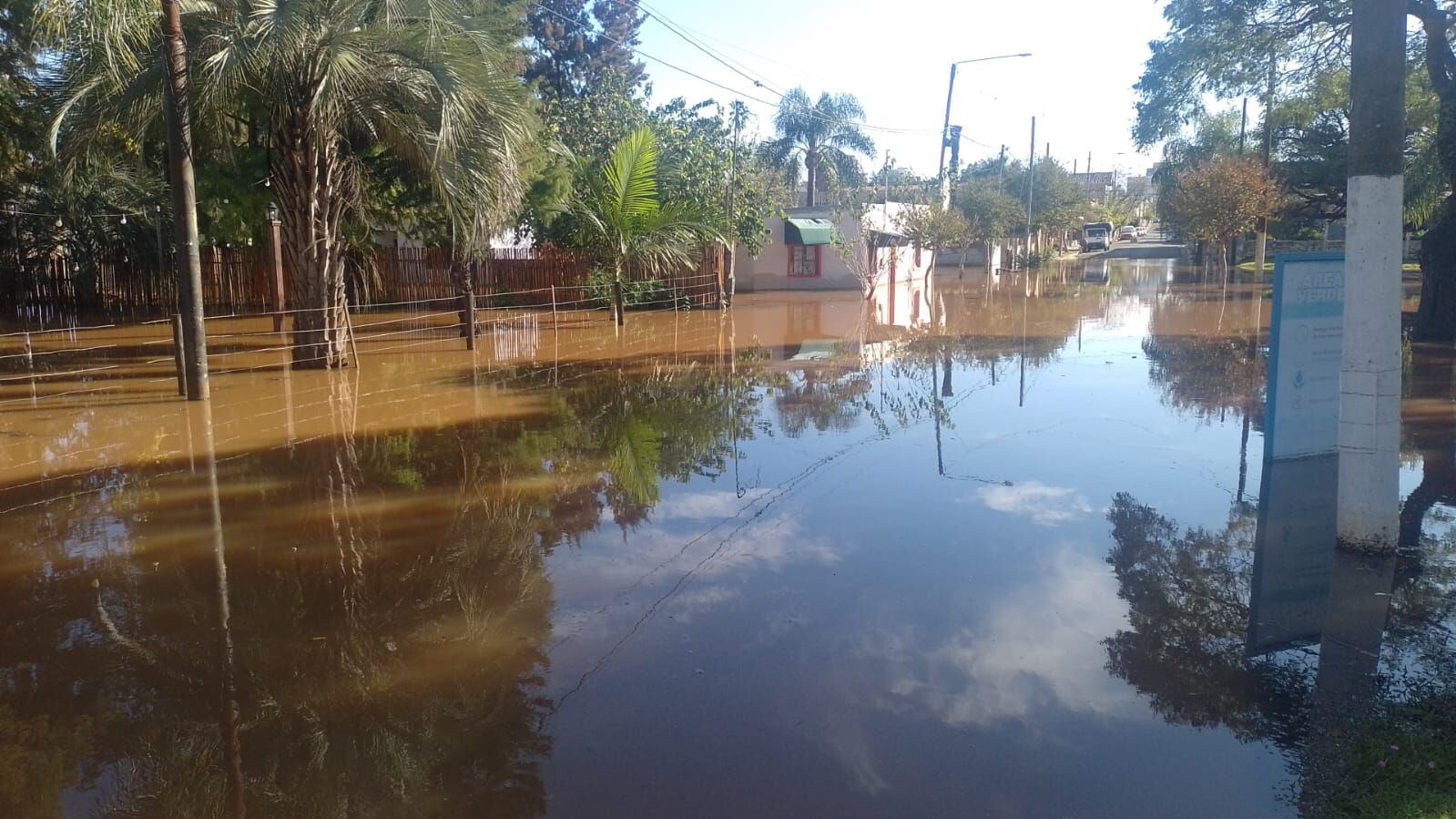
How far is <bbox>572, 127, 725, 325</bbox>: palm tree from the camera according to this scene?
20.9 metres

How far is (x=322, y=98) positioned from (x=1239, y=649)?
481 inches

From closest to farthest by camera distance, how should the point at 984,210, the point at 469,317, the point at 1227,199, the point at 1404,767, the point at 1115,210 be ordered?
the point at 1404,767, the point at 469,317, the point at 1227,199, the point at 984,210, the point at 1115,210

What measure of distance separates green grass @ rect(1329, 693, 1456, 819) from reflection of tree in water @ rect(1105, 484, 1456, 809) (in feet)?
0.30

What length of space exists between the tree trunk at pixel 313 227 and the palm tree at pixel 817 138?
115ft

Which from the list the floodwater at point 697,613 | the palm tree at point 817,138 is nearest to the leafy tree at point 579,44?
the palm tree at point 817,138

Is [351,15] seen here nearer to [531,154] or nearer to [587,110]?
[531,154]

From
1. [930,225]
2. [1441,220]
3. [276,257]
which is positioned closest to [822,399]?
[1441,220]

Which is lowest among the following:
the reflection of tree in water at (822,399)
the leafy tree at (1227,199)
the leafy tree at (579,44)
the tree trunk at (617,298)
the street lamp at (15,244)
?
the reflection of tree in water at (822,399)

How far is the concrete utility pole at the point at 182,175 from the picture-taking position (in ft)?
39.2

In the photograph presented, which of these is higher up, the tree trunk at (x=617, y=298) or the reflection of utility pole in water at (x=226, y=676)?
the tree trunk at (x=617, y=298)

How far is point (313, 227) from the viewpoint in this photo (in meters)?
14.9

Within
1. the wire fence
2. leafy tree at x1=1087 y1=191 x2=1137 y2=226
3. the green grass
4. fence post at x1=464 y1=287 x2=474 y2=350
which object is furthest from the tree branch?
leafy tree at x1=1087 y1=191 x2=1137 y2=226

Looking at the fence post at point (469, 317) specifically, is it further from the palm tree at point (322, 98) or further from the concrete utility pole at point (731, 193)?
the concrete utility pole at point (731, 193)

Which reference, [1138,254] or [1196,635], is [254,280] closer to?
[1196,635]
